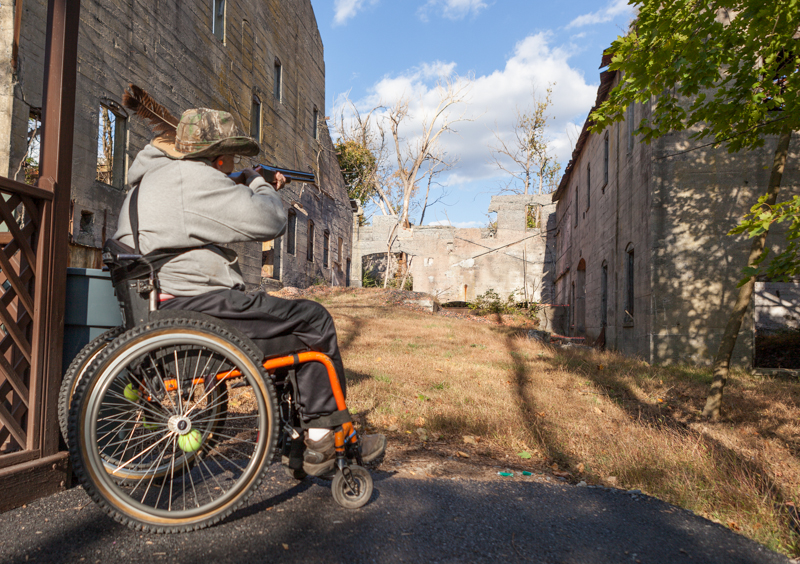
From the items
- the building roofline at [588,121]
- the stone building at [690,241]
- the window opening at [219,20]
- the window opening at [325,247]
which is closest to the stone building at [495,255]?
the building roofline at [588,121]

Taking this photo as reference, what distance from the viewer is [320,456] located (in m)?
2.27

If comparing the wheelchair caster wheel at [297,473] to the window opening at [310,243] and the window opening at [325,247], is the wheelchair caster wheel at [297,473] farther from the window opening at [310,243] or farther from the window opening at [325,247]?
the window opening at [325,247]

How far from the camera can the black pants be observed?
2.22 m

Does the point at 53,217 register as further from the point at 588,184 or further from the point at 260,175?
the point at 588,184

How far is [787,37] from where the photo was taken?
4246 millimetres

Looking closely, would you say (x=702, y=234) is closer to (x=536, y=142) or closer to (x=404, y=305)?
(x=404, y=305)

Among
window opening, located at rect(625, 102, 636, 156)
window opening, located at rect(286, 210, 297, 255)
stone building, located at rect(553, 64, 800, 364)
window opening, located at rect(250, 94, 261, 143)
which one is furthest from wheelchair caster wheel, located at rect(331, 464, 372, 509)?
window opening, located at rect(286, 210, 297, 255)

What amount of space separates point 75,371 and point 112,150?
954cm

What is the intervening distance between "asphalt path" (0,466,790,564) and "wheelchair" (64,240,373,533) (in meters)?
0.12

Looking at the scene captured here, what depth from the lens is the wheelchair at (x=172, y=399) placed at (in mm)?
1941

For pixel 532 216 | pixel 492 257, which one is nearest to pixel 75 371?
pixel 492 257

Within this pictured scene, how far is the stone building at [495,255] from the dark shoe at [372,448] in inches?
913

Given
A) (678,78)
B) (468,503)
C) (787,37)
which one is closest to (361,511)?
(468,503)

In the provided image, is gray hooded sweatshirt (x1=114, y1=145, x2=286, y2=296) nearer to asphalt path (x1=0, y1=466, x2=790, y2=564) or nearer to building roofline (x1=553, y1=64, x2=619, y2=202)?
asphalt path (x1=0, y1=466, x2=790, y2=564)
